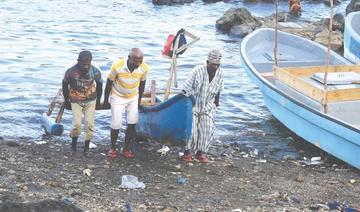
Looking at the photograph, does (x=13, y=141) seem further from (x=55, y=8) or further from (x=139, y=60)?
(x=55, y=8)

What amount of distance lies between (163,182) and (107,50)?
44.5ft

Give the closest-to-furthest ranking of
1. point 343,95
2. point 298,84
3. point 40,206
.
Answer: point 40,206, point 343,95, point 298,84

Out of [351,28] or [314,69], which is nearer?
[314,69]

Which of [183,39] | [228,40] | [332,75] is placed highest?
[183,39]

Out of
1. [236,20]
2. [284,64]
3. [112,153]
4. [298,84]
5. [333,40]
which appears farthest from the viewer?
[236,20]

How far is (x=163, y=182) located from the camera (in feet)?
30.2

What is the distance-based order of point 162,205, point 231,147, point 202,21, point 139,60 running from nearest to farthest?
point 162,205 < point 139,60 < point 231,147 < point 202,21

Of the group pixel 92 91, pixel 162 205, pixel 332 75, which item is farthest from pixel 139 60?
pixel 332 75

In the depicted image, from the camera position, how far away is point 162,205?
8172 mm

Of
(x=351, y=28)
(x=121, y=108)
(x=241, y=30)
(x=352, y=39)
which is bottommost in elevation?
(x=241, y=30)

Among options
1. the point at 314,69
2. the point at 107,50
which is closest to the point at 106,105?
the point at 314,69

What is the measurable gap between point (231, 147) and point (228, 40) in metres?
13.8

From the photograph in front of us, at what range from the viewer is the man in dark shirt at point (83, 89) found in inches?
373

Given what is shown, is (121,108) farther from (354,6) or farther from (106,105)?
(354,6)
